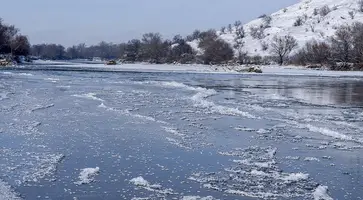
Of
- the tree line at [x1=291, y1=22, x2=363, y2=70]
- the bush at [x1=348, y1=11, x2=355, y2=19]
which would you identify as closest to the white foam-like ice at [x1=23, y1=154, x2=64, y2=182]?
the tree line at [x1=291, y1=22, x2=363, y2=70]

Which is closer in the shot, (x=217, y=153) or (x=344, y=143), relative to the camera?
(x=217, y=153)

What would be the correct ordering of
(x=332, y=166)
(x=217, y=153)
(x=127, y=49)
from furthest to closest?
(x=127, y=49)
(x=217, y=153)
(x=332, y=166)

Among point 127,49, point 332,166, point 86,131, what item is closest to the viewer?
point 332,166

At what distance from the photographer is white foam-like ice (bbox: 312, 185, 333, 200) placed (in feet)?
25.7

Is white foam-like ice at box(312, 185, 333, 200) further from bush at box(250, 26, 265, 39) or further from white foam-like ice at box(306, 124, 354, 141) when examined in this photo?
bush at box(250, 26, 265, 39)

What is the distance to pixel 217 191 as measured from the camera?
26.5 ft

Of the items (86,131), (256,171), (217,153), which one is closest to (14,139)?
(86,131)

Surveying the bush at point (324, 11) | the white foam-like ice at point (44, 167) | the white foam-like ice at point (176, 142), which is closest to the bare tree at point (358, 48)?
the bush at point (324, 11)

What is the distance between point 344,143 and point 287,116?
5.61m

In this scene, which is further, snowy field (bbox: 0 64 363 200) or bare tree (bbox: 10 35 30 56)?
bare tree (bbox: 10 35 30 56)

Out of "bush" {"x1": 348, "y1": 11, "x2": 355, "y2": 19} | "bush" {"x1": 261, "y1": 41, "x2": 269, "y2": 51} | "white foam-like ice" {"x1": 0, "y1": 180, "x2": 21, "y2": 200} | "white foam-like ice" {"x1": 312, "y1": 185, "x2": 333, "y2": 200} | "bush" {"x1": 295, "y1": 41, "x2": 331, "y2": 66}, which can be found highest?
"bush" {"x1": 348, "y1": 11, "x2": 355, "y2": 19}

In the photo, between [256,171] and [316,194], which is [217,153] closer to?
[256,171]

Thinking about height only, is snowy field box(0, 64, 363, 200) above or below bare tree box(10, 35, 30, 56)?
below

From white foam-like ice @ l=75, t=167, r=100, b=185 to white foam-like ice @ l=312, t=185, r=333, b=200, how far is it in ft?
12.3
